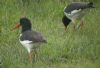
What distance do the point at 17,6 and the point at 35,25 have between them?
4.25 feet

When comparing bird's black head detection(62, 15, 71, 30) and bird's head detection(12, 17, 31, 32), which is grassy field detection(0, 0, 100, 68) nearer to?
bird's black head detection(62, 15, 71, 30)

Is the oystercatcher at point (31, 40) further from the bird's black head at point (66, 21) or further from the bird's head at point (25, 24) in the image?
the bird's black head at point (66, 21)

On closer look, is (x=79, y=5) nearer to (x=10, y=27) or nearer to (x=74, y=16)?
(x=74, y=16)

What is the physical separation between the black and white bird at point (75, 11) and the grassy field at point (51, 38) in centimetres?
27

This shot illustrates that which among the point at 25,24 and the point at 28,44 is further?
the point at 25,24

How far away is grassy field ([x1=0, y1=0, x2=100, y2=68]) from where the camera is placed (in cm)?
1035

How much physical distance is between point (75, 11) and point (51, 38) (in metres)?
1.25

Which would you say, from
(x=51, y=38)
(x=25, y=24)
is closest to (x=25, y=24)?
(x=25, y=24)

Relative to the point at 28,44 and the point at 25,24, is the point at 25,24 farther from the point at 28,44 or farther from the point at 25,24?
the point at 28,44

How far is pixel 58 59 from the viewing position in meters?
10.6

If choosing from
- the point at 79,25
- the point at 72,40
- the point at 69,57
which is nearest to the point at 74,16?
the point at 79,25

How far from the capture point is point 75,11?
1274 cm

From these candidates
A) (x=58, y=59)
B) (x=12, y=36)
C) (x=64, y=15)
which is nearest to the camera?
(x=58, y=59)

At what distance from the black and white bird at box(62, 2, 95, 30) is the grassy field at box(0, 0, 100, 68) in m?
0.27
